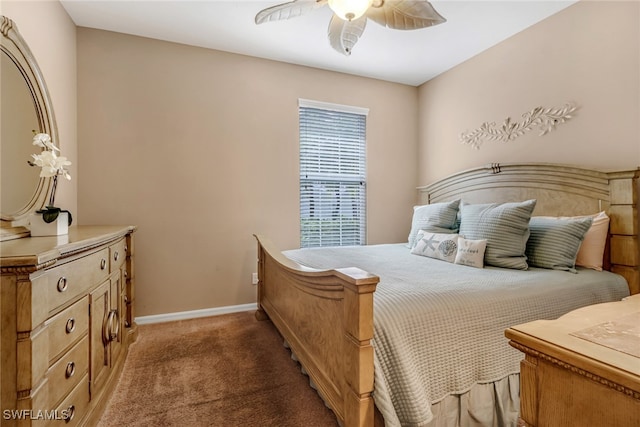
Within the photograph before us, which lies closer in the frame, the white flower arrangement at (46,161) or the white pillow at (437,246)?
the white flower arrangement at (46,161)

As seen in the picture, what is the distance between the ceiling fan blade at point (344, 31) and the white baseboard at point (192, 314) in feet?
8.29

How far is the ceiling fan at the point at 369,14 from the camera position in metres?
1.63

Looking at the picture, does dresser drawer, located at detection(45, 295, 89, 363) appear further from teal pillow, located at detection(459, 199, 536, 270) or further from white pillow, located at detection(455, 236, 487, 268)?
teal pillow, located at detection(459, 199, 536, 270)

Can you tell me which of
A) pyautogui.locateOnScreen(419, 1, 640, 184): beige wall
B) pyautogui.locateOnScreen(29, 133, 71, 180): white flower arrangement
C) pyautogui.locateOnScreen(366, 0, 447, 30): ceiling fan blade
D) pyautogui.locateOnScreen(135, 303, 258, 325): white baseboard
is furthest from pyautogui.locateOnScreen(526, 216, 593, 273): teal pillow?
A: pyautogui.locateOnScreen(29, 133, 71, 180): white flower arrangement

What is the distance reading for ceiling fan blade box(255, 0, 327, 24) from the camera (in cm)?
167

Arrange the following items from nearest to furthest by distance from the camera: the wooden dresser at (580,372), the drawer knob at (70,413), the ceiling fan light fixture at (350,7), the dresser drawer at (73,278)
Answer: the wooden dresser at (580,372), the dresser drawer at (73,278), the drawer knob at (70,413), the ceiling fan light fixture at (350,7)

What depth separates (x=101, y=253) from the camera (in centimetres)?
159

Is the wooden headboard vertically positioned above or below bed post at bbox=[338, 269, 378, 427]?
above

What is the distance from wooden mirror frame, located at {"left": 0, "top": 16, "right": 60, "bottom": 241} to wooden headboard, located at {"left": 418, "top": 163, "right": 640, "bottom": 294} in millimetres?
3446

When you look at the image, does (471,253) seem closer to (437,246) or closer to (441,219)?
(437,246)

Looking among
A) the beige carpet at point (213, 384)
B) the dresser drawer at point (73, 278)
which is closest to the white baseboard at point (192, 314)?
the beige carpet at point (213, 384)

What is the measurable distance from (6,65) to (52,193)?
730 millimetres

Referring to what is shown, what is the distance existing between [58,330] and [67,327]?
0.24 ft

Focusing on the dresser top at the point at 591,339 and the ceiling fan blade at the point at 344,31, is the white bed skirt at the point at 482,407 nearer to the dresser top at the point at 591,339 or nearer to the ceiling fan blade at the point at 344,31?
the dresser top at the point at 591,339
